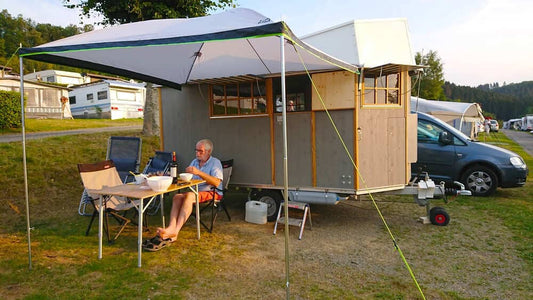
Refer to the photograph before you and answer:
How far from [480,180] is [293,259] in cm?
485

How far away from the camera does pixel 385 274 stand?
11.0ft

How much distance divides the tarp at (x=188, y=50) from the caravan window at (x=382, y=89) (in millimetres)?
644

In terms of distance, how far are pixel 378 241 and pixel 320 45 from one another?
2862 mm

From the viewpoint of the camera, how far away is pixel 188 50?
4758mm

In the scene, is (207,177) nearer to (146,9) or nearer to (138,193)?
(138,193)

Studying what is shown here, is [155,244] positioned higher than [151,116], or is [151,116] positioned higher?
[151,116]

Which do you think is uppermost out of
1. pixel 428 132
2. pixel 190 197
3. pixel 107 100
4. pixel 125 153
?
pixel 107 100

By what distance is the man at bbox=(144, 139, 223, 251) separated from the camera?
3.96m

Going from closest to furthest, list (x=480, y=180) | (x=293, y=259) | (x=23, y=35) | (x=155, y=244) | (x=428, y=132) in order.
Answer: (x=293, y=259) → (x=155, y=244) → (x=480, y=180) → (x=428, y=132) → (x=23, y=35)

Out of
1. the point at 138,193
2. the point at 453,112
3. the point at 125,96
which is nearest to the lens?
the point at 138,193

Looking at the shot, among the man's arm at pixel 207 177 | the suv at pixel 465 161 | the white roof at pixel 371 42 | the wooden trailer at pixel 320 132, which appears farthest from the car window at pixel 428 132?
the man's arm at pixel 207 177

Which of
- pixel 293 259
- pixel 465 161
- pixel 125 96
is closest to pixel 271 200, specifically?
pixel 293 259

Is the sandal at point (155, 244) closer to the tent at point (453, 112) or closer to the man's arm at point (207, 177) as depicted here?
the man's arm at point (207, 177)

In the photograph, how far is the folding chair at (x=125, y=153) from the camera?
18.7ft
